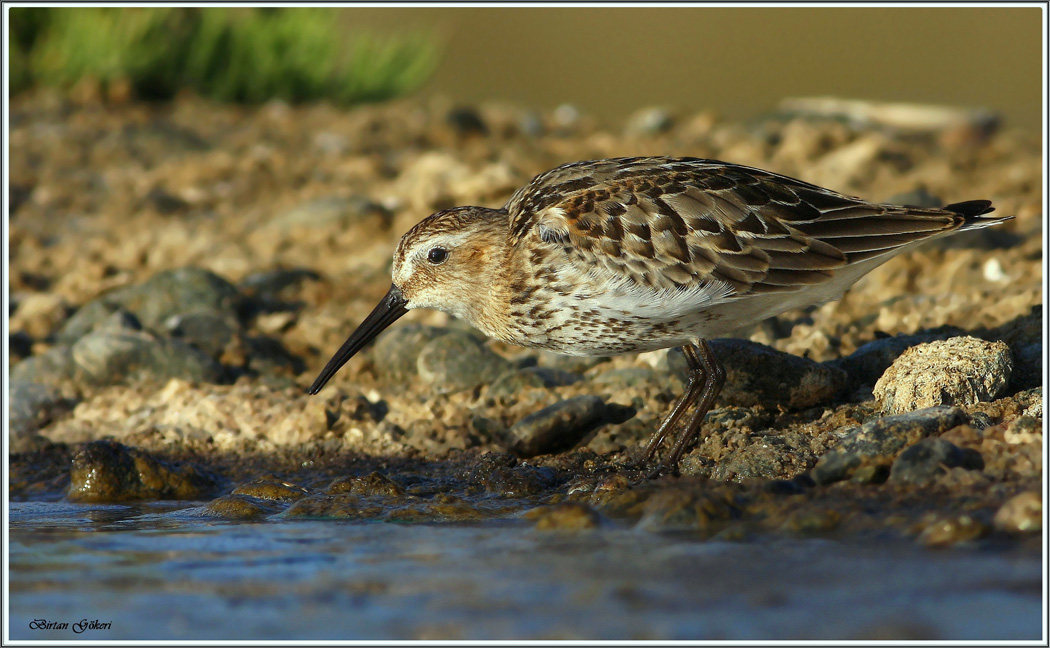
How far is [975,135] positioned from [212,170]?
8004 millimetres

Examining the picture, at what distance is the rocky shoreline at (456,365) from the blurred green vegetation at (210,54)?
1511 mm

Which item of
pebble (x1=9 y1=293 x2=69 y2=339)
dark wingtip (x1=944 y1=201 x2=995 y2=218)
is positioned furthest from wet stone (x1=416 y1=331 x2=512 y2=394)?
pebble (x1=9 y1=293 x2=69 y2=339)

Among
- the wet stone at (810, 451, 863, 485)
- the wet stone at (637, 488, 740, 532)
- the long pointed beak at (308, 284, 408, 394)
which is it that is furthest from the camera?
the long pointed beak at (308, 284, 408, 394)

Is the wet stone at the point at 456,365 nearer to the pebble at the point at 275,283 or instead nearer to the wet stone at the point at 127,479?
the wet stone at the point at 127,479

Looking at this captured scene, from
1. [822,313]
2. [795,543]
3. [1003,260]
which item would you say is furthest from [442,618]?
[1003,260]

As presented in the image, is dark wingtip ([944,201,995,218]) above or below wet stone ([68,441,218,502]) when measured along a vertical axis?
above

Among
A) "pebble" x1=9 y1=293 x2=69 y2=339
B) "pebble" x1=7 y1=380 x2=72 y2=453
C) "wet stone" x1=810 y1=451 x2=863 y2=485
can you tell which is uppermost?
"pebble" x1=9 y1=293 x2=69 y2=339

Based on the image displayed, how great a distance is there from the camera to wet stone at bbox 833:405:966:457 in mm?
5316

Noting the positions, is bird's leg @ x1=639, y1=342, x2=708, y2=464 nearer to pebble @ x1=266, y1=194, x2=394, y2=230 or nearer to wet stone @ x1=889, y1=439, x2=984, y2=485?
wet stone @ x1=889, y1=439, x2=984, y2=485

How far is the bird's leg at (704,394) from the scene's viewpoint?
6.13 metres

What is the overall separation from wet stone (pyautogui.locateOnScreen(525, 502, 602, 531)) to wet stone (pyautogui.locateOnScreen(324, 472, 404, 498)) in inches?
42.3

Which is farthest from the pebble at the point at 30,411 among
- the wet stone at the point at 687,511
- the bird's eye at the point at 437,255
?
the wet stone at the point at 687,511

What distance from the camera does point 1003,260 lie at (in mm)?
8320

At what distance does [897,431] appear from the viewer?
536cm
